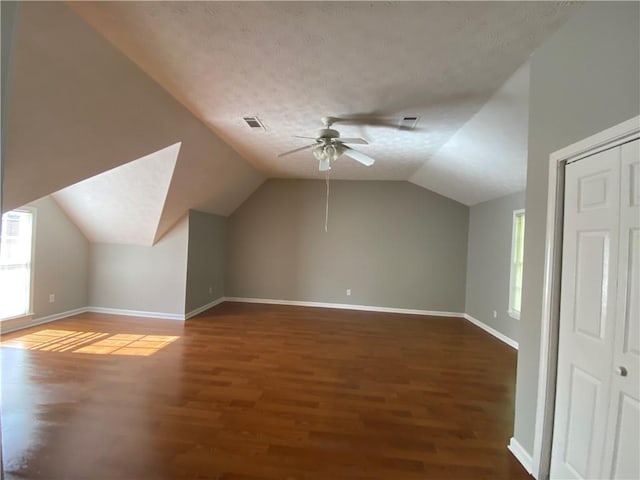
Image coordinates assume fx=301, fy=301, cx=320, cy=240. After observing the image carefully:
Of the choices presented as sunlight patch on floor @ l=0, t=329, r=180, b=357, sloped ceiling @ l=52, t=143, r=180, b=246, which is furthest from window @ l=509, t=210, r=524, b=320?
sunlight patch on floor @ l=0, t=329, r=180, b=357

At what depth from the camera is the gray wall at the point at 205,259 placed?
5.41m

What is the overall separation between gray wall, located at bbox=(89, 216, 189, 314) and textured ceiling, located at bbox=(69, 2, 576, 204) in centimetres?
275

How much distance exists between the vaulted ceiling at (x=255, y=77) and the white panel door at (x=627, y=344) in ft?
3.45

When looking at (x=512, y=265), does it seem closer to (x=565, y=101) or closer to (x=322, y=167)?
(x=322, y=167)

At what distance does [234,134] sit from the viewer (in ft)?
12.6

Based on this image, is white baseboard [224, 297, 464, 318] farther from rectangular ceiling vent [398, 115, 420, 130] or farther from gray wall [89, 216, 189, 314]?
rectangular ceiling vent [398, 115, 420, 130]

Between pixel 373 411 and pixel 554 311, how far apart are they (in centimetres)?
164

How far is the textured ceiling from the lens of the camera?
1.73 meters

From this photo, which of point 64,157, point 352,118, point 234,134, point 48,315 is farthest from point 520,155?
point 48,315

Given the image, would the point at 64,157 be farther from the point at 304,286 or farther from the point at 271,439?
the point at 304,286

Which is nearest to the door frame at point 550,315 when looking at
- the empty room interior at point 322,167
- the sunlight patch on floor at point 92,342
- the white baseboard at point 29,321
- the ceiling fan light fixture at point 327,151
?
the empty room interior at point 322,167

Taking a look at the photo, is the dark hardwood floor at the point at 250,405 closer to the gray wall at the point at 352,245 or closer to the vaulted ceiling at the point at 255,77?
the gray wall at the point at 352,245

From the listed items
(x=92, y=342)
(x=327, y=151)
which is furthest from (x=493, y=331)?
(x=92, y=342)

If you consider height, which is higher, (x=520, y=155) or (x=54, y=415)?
(x=520, y=155)
